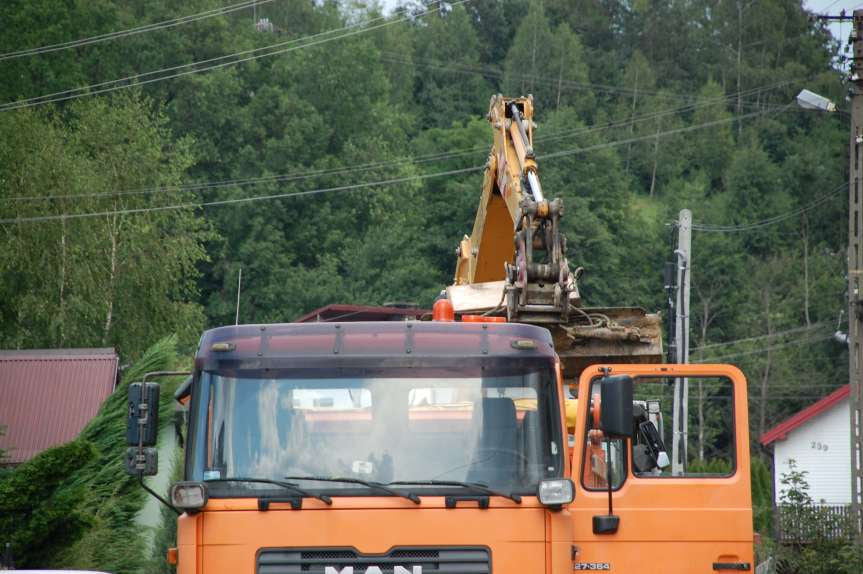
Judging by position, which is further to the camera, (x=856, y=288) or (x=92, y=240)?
(x=92, y=240)

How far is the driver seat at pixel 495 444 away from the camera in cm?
878

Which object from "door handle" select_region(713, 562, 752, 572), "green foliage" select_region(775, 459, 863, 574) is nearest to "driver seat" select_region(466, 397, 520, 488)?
"door handle" select_region(713, 562, 752, 572)

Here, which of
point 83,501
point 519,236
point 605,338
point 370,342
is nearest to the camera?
point 370,342

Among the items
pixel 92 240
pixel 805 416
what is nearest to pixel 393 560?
pixel 92 240

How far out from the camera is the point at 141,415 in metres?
9.23

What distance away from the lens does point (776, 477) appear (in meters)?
56.2

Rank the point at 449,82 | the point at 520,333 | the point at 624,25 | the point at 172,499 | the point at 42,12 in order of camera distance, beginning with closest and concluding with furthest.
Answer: the point at 172,499 → the point at 520,333 → the point at 42,12 → the point at 449,82 → the point at 624,25

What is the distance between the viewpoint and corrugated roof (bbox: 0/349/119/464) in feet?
90.4

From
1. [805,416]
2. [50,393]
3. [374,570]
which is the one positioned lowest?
[374,570]

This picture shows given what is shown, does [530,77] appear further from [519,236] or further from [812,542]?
[519,236]

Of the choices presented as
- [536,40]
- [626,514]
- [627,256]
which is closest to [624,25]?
[536,40]

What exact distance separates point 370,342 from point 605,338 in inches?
177

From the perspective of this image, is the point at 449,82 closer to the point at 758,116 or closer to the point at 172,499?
the point at 758,116

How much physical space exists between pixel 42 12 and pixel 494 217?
42.3 metres
